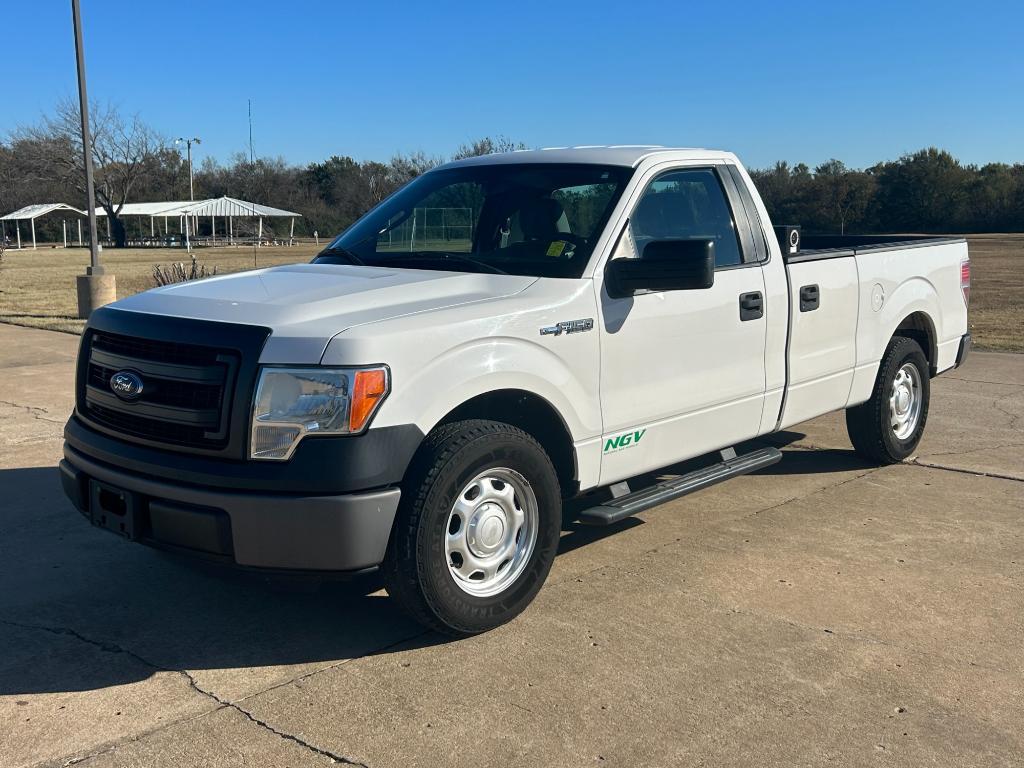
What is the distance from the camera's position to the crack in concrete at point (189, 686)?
3166 mm

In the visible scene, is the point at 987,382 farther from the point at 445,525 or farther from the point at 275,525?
the point at 275,525

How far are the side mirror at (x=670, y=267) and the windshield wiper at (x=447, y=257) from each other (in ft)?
1.77

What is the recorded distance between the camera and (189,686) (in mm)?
3652

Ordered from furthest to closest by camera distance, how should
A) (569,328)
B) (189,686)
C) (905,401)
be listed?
(905,401), (569,328), (189,686)

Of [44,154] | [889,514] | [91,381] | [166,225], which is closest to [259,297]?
[91,381]

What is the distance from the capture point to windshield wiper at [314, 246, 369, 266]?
5055 millimetres

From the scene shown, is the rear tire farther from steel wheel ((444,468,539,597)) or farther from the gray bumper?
the gray bumper

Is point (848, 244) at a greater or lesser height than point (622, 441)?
greater

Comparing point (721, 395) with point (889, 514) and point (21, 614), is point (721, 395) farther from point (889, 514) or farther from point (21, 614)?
point (21, 614)

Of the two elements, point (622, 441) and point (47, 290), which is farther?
point (47, 290)

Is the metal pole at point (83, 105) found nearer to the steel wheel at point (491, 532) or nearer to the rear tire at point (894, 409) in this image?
the rear tire at point (894, 409)

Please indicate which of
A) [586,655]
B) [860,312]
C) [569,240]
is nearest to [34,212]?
[860,312]

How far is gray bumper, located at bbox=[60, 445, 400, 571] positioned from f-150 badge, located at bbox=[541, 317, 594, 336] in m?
1.00

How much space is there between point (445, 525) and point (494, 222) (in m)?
1.78
